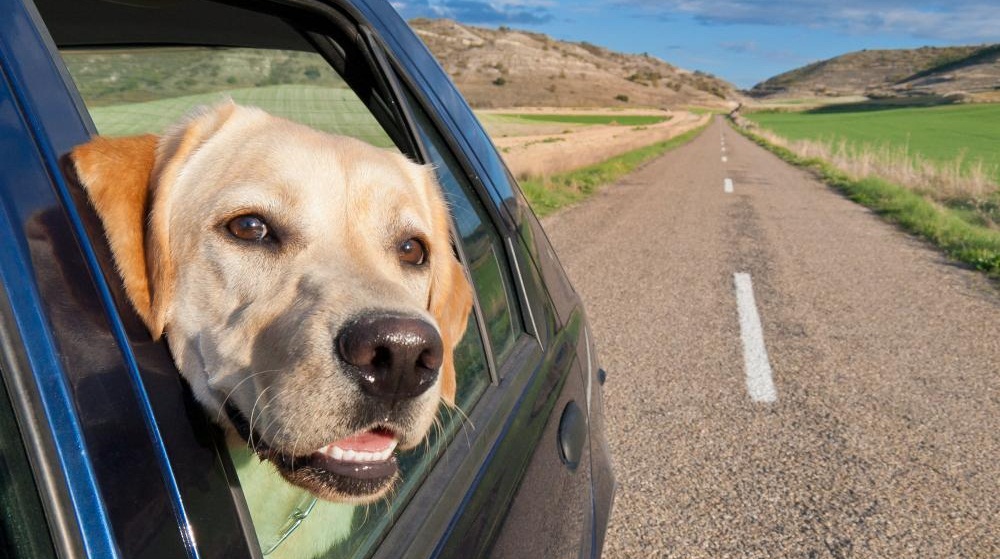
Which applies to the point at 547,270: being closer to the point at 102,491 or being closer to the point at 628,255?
the point at 102,491

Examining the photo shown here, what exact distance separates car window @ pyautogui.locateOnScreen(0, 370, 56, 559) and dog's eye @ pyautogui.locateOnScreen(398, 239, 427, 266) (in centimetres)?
111

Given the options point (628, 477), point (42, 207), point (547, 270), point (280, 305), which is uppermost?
point (42, 207)

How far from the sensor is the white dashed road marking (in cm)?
512

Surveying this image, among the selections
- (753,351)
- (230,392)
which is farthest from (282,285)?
(753,351)

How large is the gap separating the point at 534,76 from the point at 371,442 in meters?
130

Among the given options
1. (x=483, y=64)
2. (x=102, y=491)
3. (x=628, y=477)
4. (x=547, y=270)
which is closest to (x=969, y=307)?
(x=628, y=477)

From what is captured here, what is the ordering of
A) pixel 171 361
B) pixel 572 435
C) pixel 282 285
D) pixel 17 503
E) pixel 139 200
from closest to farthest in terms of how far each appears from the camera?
pixel 17 503
pixel 171 361
pixel 139 200
pixel 282 285
pixel 572 435

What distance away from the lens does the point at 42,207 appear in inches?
33.1

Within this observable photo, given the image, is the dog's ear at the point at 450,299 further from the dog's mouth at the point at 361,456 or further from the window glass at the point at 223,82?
the window glass at the point at 223,82

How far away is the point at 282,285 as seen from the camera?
1.46 meters

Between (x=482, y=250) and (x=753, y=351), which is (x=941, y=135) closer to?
(x=753, y=351)

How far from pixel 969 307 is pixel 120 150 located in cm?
831

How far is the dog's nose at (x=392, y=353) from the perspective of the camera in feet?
3.75

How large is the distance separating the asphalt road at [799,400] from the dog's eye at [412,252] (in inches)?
80.3
